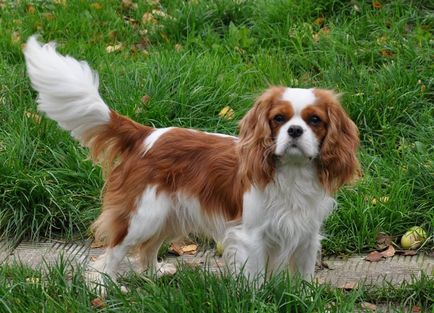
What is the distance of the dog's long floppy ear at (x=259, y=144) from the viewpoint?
4305 millimetres

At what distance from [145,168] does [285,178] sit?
2.65ft

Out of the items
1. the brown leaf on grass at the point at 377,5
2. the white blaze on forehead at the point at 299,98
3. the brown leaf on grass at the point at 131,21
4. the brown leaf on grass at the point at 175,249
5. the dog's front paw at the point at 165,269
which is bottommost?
the brown leaf on grass at the point at 175,249

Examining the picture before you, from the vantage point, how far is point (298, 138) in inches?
163

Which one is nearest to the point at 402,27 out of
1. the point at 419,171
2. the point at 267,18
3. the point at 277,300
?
the point at 267,18

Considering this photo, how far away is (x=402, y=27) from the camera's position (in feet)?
24.7

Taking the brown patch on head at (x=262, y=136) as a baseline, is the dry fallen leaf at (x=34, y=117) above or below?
below

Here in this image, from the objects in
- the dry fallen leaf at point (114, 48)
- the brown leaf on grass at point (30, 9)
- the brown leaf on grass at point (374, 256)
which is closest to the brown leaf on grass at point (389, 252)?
the brown leaf on grass at point (374, 256)

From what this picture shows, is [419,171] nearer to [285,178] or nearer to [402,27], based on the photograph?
[285,178]

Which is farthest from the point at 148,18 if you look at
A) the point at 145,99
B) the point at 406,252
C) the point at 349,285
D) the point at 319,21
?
the point at 349,285

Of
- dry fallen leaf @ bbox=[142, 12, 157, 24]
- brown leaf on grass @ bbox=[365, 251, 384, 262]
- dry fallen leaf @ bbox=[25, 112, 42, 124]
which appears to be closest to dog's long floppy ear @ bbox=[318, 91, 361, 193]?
brown leaf on grass @ bbox=[365, 251, 384, 262]

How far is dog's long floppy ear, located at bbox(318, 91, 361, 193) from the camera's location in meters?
4.29

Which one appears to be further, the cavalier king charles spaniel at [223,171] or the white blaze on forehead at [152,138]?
the white blaze on forehead at [152,138]

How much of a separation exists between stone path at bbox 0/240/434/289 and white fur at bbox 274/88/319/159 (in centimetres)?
79

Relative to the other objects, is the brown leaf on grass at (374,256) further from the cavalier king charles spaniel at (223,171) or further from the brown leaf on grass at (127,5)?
the brown leaf on grass at (127,5)
